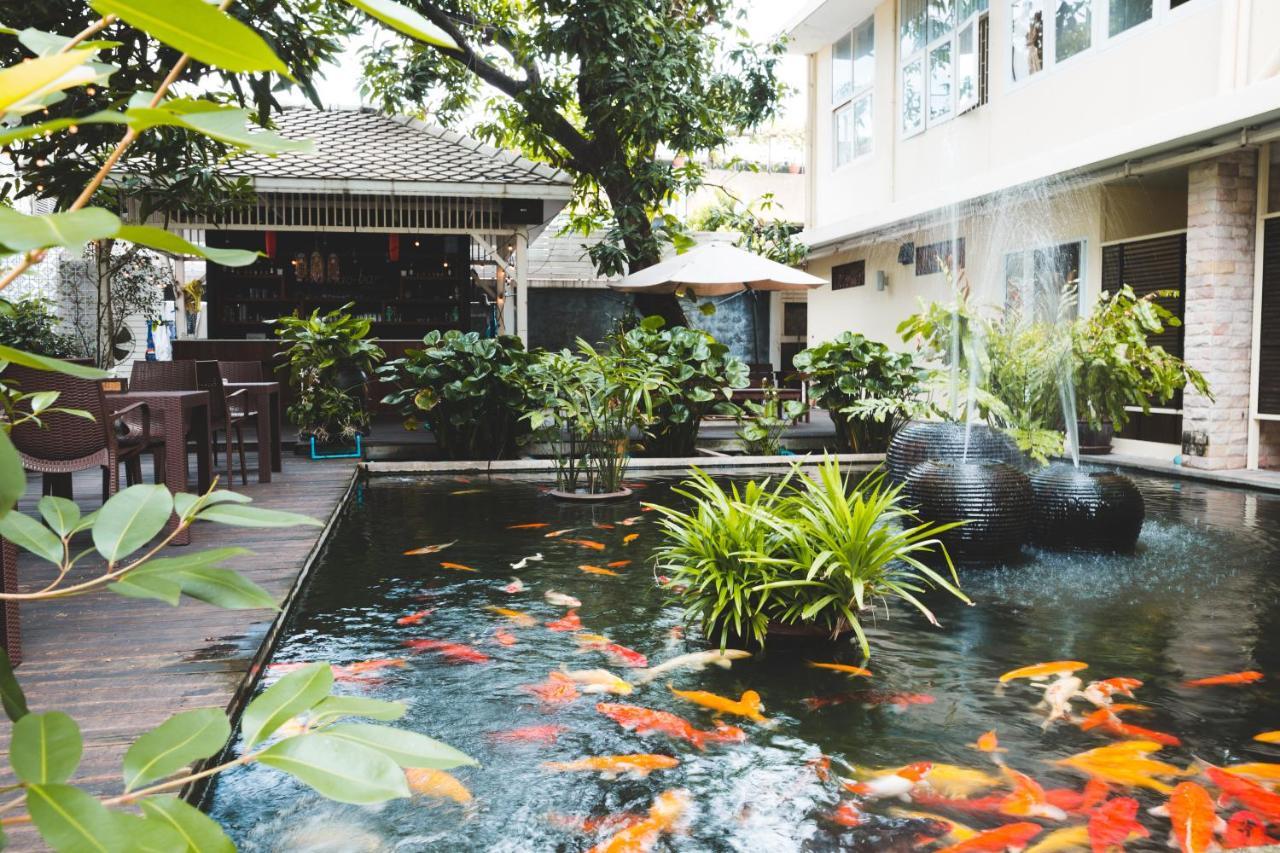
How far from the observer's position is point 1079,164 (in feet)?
31.8

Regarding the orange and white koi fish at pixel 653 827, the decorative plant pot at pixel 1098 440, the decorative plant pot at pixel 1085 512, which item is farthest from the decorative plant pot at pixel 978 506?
the decorative plant pot at pixel 1098 440

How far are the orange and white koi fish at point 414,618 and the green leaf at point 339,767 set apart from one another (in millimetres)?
3566

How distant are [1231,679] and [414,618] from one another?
9.87ft

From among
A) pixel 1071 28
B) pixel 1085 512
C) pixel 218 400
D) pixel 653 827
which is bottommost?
pixel 653 827

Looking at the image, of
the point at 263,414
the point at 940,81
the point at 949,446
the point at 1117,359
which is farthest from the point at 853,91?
the point at 263,414

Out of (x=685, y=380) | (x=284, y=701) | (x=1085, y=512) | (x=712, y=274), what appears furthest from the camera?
(x=712, y=274)

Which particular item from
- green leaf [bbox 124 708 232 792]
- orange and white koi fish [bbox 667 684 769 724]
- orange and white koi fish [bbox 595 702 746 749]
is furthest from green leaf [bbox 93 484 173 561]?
orange and white koi fish [bbox 667 684 769 724]

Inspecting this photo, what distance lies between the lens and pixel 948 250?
13781 mm

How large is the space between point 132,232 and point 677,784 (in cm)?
229

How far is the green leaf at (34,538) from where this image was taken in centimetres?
76

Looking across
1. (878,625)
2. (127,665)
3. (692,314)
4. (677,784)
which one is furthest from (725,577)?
(692,314)

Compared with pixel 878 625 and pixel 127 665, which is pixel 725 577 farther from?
pixel 127 665

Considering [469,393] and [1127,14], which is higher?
[1127,14]

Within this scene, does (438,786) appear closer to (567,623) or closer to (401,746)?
(567,623)
